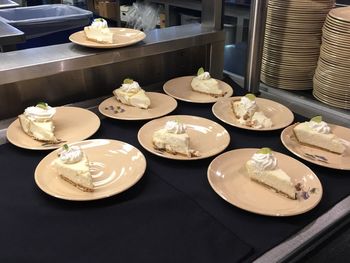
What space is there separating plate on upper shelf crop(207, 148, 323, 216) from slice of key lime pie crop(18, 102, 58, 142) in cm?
51

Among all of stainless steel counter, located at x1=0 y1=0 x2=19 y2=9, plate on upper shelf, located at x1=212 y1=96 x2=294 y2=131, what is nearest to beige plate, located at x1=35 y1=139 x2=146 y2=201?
plate on upper shelf, located at x1=212 y1=96 x2=294 y2=131

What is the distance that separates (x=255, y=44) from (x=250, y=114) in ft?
1.16

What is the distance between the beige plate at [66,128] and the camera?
112cm

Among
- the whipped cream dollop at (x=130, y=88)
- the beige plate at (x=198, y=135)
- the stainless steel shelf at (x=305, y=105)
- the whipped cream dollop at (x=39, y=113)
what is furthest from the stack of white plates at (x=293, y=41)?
the whipped cream dollop at (x=39, y=113)

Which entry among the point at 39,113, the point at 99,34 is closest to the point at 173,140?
the point at 39,113

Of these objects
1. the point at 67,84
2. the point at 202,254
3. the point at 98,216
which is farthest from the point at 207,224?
the point at 67,84

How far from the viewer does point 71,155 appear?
0.98 meters

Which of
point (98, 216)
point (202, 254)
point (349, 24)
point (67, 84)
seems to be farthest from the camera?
point (67, 84)

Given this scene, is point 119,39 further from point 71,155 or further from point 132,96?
point 71,155

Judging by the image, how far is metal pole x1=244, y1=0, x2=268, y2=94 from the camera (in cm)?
140

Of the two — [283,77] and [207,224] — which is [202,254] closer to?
[207,224]

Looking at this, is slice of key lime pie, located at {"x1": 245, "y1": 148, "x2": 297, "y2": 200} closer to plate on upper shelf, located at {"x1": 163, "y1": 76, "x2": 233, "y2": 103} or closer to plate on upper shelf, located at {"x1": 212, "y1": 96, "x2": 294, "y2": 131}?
plate on upper shelf, located at {"x1": 212, "y1": 96, "x2": 294, "y2": 131}

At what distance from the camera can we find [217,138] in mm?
1172

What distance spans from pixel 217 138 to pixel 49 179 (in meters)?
0.52
